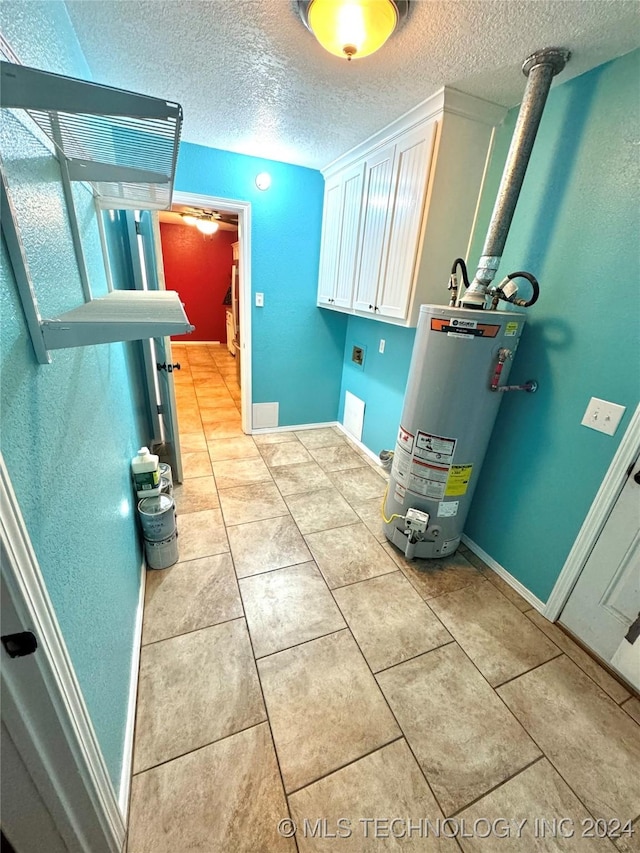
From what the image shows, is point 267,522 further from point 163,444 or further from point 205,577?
point 163,444

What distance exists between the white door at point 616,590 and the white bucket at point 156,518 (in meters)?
2.04

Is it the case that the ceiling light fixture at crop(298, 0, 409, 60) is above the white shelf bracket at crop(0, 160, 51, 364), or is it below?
above

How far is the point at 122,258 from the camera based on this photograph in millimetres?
2074

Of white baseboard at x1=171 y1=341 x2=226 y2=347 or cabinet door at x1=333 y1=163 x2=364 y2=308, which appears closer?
cabinet door at x1=333 y1=163 x2=364 y2=308

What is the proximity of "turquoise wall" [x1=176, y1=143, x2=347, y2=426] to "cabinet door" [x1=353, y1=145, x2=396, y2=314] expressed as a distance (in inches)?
30.0

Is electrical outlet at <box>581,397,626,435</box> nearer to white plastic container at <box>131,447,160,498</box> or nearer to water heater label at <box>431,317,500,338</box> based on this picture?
water heater label at <box>431,317,500,338</box>

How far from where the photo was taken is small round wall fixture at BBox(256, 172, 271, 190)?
266 centimetres

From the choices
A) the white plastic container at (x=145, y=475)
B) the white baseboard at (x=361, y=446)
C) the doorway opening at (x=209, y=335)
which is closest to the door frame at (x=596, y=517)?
the white baseboard at (x=361, y=446)

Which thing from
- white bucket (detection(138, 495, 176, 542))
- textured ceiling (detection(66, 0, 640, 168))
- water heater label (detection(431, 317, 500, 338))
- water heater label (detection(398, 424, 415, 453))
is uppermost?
textured ceiling (detection(66, 0, 640, 168))

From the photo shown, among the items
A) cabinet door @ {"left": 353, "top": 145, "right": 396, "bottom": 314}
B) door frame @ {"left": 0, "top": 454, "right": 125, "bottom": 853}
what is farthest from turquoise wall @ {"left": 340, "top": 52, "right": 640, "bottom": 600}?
door frame @ {"left": 0, "top": 454, "right": 125, "bottom": 853}

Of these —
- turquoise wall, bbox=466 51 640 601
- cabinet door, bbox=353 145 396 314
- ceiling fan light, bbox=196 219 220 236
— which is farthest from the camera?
ceiling fan light, bbox=196 219 220 236

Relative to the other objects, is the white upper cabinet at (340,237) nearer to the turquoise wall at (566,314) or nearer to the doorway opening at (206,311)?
the turquoise wall at (566,314)

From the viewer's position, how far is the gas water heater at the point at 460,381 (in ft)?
4.90

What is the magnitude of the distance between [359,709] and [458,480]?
113 centimetres
